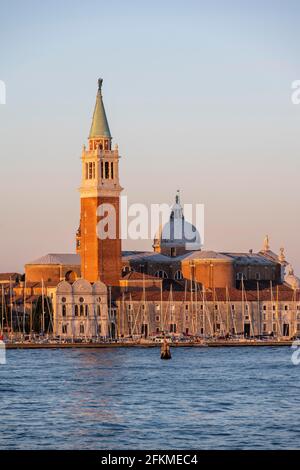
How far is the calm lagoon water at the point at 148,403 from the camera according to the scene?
3441 cm

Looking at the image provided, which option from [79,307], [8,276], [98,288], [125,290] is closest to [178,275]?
[125,290]

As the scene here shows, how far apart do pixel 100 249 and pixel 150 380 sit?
107 ft

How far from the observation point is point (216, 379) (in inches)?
2099

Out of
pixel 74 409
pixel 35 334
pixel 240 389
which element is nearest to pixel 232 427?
pixel 74 409

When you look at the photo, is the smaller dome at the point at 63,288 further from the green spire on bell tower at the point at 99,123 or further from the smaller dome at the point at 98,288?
the green spire on bell tower at the point at 99,123

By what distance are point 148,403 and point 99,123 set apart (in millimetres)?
44600

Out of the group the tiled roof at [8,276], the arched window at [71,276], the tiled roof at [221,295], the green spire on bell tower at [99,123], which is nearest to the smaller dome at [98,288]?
the tiled roof at [221,295]

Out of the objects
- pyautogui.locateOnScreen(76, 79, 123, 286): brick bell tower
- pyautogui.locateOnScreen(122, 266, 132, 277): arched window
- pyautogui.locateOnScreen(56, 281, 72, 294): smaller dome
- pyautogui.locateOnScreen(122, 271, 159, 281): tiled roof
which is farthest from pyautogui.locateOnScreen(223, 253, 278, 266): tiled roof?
pyautogui.locateOnScreen(56, 281, 72, 294): smaller dome

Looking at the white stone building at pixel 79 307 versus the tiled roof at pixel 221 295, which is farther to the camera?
the tiled roof at pixel 221 295

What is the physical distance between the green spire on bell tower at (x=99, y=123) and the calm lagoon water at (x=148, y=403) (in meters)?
21.5

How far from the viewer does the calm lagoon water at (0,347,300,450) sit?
113ft

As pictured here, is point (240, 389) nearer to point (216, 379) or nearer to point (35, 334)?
point (216, 379)

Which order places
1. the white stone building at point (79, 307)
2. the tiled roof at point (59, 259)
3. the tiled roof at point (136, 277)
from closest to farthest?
1. the white stone building at point (79, 307)
2. the tiled roof at point (136, 277)
3. the tiled roof at point (59, 259)

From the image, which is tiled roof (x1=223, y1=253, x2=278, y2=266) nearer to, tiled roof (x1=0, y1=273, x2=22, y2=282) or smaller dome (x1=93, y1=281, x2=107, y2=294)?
tiled roof (x1=0, y1=273, x2=22, y2=282)
